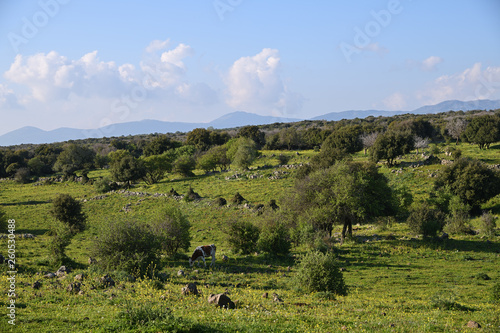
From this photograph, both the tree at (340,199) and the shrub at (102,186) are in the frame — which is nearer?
the tree at (340,199)

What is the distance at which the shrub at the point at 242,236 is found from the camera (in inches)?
1130

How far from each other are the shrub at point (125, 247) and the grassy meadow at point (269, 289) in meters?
1.01

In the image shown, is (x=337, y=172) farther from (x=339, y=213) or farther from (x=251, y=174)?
(x=251, y=174)

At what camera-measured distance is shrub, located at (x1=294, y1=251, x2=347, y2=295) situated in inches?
664

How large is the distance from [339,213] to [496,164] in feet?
139

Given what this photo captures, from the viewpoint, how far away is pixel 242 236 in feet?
94.4

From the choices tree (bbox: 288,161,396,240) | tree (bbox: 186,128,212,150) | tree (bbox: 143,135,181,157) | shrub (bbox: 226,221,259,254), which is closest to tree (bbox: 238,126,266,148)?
tree (bbox: 186,128,212,150)

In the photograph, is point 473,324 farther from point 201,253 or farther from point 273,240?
point 273,240

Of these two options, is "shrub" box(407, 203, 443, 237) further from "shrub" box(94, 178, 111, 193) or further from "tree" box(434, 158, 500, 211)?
"shrub" box(94, 178, 111, 193)

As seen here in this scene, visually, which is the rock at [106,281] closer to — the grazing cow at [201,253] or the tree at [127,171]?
the grazing cow at [201,253]

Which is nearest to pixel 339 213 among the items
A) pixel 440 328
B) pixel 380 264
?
pixel 380 264

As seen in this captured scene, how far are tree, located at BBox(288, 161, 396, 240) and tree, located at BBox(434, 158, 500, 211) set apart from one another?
1511 cm

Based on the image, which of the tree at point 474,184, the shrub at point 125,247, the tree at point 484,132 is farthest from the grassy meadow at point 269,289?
the tree at point 484,132

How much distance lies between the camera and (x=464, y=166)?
46.7 meters
